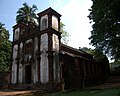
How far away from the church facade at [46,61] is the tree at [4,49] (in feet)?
35.4

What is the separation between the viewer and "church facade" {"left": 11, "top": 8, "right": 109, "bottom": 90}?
1947cm

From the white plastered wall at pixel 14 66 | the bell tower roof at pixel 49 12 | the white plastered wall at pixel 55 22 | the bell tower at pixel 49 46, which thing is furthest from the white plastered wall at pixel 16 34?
the white plastered wall at pixel 55 22

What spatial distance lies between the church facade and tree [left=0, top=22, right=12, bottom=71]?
10799 mm

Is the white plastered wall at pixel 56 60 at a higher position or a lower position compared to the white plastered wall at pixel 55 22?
lower

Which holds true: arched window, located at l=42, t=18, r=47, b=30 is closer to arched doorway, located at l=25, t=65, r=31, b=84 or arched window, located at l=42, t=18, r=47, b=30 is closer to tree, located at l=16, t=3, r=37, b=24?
arched doorway, located at l=25, t=65, r=31, b=84

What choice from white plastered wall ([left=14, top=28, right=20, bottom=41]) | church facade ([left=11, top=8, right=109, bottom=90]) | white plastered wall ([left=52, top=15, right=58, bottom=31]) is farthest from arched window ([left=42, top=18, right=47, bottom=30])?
white plastered wall ([left=14, top=28, right=20, bottom=41])

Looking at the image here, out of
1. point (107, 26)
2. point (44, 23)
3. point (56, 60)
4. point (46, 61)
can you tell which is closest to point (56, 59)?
point (56, 60)

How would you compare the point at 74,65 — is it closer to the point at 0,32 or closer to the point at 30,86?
the point at 30,86

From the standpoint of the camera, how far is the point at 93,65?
2602 cm

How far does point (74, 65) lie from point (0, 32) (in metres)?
22.3

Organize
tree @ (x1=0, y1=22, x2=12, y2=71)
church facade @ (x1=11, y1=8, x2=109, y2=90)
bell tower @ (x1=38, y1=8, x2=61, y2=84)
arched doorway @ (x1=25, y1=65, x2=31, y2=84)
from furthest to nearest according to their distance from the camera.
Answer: tree @ (x1=0, y1=22, x2=12, y2=71), arched doorway @ (x1=25, y1=65, x2=31, y2=84), church facade @ (x1=11, y1=8, x2=109, y2=90), bell tower @ (x1=38, y1=8, x2=61, y2=84)

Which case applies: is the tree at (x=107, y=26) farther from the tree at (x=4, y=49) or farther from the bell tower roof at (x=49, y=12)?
the tree at (x=4, y=49)

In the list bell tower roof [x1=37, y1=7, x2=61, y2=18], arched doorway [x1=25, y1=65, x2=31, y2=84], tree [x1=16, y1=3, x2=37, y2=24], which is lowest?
arched doorway [x1=25, y1=65, x2=31, y2=84]

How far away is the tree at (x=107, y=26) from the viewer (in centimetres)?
1476
